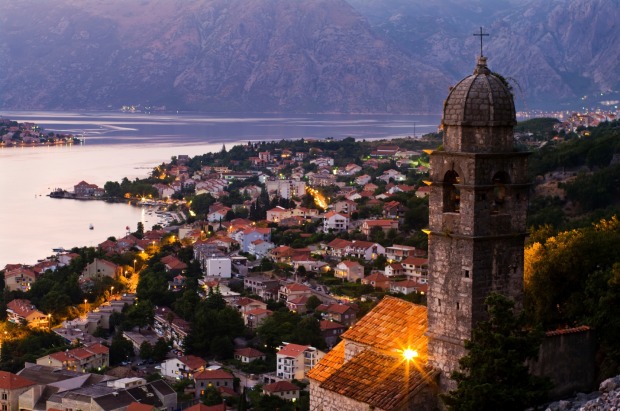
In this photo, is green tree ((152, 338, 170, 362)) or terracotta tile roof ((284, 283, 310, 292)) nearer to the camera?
green tree ((152, 338, 170, 362))

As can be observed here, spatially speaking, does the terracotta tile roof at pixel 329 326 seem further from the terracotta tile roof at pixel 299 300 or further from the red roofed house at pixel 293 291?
the red roofed house at pixel 293 291

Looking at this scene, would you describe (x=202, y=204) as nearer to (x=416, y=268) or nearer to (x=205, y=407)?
(x=416, y=268)

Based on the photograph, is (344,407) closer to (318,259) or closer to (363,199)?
(318,259)

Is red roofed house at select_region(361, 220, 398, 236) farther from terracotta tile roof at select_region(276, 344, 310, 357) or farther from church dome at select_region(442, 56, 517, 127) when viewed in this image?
church dome at select_region(442, 56, 517, 127)

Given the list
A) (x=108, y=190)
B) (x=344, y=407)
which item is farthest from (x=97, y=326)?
(x=108, y=190)

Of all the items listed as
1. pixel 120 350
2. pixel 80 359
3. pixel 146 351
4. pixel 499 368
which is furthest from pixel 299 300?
pixel 499 368

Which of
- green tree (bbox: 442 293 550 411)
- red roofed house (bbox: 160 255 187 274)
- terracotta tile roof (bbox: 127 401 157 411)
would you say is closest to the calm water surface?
red roofed house (bbox: 160 255 187 274)
